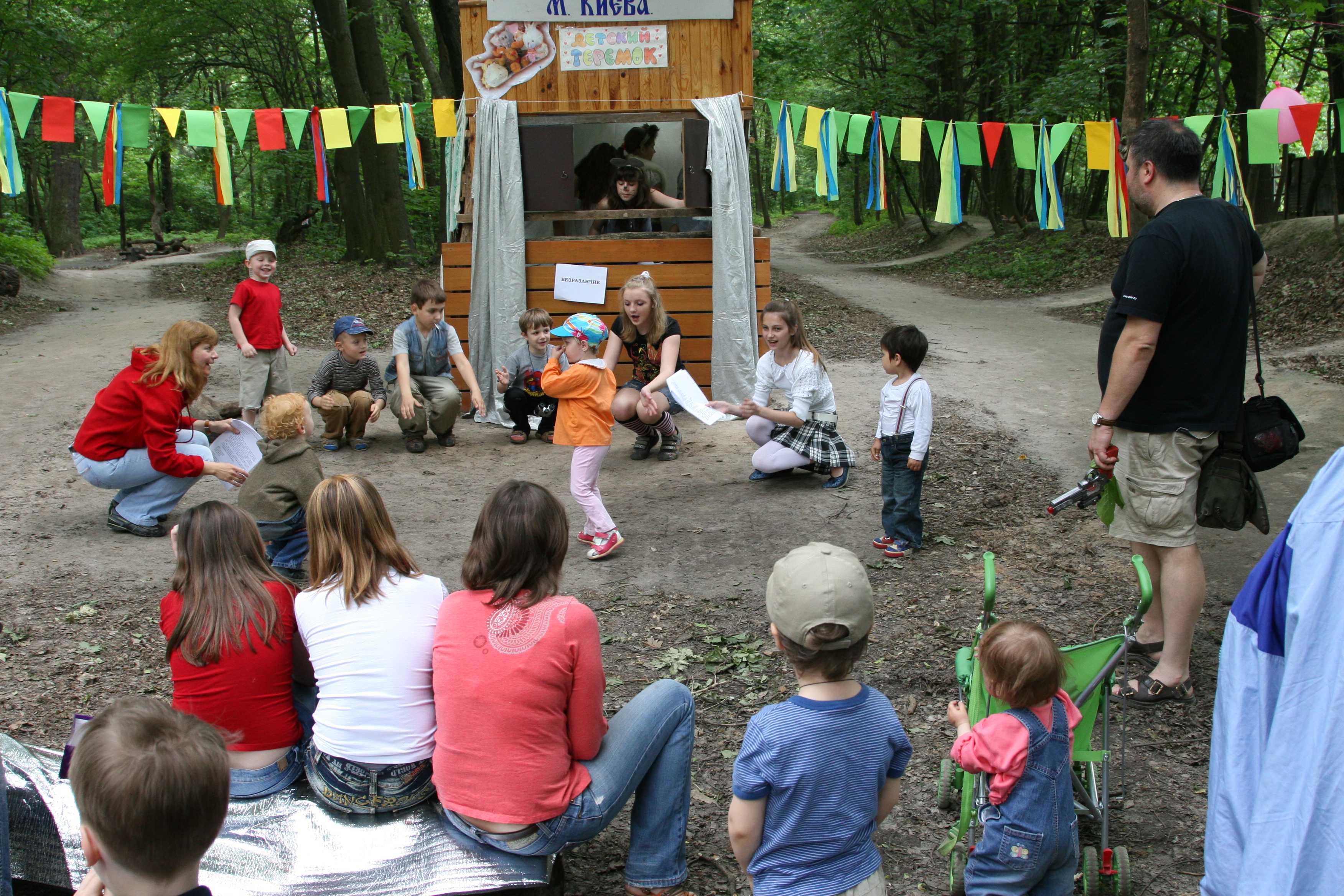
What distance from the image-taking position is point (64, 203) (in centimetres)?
2414

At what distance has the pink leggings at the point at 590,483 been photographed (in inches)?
206

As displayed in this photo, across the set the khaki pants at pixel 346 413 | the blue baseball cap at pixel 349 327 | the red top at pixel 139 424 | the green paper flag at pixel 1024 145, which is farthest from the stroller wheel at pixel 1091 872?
the green paper flag at pixel 1024 145

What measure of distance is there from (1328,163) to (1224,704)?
623 inches

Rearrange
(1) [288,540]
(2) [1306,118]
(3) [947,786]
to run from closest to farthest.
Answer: (3) [947,786], (1) [288,540], (2) [1306,118]

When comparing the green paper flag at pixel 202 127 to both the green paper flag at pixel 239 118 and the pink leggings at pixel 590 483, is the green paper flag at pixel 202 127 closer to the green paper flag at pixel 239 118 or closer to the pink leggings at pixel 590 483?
the green paper flag at pixel 239 118

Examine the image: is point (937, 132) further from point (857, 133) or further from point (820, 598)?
point (820, 598)

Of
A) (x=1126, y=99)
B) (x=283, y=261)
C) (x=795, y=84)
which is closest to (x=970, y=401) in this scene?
(x=1126, y=99)

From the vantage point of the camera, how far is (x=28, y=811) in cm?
245

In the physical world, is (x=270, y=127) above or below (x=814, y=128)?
above

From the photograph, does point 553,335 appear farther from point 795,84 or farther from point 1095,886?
point 795,84

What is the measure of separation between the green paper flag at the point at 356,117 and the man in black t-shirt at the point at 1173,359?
23.1 feet

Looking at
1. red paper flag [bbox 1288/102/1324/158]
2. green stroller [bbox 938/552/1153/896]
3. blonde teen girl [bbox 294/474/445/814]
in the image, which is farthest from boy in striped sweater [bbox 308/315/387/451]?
red paper flag [bbox 1288/102/1324/158]

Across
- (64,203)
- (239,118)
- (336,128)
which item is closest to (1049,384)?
(336,128)

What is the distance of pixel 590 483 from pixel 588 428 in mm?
290
